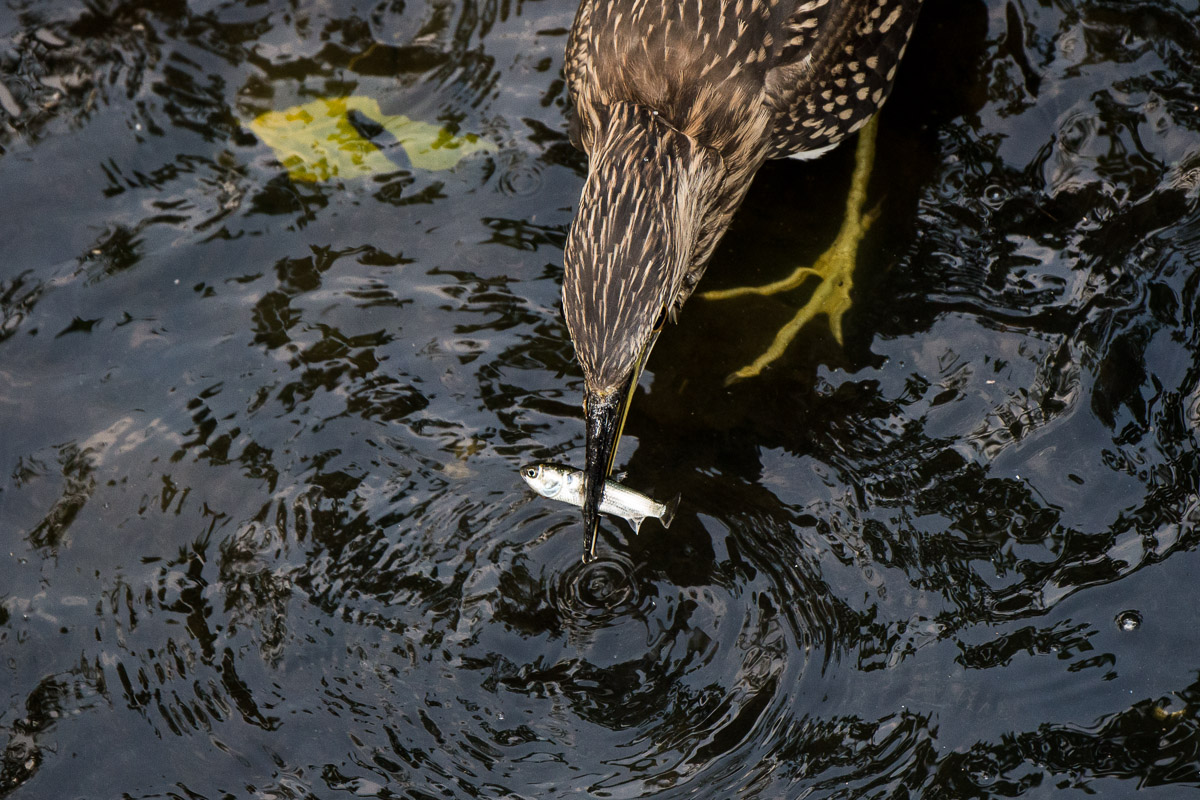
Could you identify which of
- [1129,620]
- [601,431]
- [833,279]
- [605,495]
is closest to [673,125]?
[833,279]

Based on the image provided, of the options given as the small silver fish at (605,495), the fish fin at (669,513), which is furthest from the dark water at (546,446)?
the small silver fish at (605,495)

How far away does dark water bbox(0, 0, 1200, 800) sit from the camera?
13.2 ft

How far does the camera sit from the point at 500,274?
199 inches

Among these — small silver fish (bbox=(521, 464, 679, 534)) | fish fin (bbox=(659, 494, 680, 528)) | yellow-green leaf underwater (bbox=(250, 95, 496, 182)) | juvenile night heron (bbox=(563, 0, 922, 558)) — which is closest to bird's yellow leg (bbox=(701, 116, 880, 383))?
juvenile night heron (bbox=(563, 0, 922, 558))

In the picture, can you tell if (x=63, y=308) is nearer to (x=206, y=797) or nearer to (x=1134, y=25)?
(x=206, y=797)

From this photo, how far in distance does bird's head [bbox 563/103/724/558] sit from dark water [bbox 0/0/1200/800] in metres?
0.70

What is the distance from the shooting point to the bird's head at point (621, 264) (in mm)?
3736

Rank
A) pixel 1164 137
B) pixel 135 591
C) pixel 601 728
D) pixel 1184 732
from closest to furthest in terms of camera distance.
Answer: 1. pixel 1184 732
2. pixel 601 728
3. pixel 135 591
4. pixel 1164 137

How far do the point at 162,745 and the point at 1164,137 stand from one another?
493 cm

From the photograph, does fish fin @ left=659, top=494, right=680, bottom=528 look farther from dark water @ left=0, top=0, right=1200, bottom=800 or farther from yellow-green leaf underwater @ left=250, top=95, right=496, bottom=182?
yellow-green leaf underwater @ left=250, top=95, right=496, bottom=182

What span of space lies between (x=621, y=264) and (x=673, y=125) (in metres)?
0.85

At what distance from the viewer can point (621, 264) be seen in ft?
12.4

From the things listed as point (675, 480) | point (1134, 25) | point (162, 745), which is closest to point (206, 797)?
point (162, 745)

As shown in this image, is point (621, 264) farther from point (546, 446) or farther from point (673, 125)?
point (546, 446)
